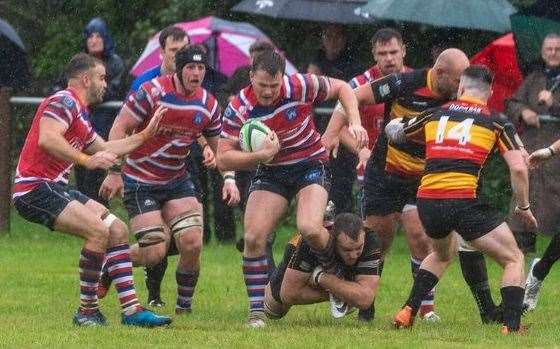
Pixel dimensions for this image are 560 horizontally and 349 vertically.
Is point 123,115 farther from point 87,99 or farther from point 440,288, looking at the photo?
point 440,288

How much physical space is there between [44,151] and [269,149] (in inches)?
59.9

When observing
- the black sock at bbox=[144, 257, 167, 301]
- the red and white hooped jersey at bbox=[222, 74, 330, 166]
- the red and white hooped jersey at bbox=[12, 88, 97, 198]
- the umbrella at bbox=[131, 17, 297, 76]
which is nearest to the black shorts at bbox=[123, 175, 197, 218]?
the black sock at bbox=[144, 257, 167, 301]

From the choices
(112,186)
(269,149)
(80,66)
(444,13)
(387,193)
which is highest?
(80,66)

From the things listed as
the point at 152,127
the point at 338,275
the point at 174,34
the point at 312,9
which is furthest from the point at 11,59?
the point at 338,275

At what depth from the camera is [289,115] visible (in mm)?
11531

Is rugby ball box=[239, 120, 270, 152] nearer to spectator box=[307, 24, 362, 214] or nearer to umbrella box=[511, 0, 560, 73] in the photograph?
spectator box=[307, 24, 362, 214]

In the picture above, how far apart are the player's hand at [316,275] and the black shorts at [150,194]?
4.27 ft

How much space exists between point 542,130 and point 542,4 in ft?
5.04

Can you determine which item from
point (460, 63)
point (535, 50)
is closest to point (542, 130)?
point (535, 50)

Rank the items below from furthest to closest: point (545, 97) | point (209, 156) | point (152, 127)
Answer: point (545, 97) < point (209, 156) < point (152, 127)

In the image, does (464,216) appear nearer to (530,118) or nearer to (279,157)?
(279,157)

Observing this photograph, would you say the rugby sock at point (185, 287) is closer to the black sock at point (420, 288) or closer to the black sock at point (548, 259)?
→ the black sock at point (420, 288)

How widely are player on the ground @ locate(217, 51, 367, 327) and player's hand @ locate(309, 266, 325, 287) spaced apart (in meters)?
0.06

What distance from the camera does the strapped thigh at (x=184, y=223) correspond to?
12102 mm
